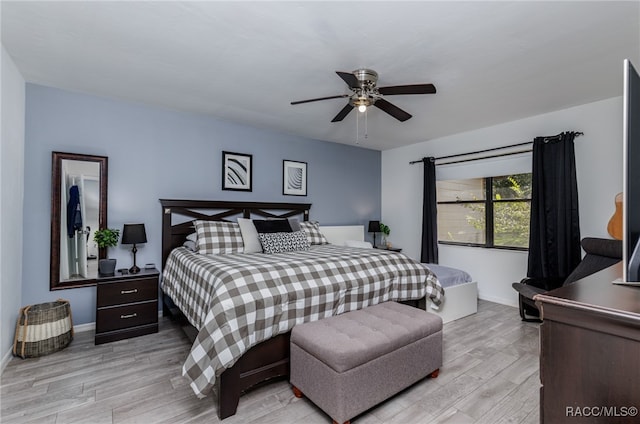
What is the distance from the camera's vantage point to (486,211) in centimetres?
442

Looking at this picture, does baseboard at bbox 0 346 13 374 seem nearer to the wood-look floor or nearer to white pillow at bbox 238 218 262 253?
the wood-look floor

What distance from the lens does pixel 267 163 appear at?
4.48 metres

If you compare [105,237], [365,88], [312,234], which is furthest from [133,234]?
[365,88]

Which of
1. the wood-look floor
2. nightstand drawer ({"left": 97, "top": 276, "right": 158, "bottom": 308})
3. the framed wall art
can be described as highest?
the framed wall art

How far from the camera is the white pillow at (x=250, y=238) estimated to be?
3.42 meters

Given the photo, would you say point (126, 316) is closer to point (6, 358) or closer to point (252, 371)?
point (6, 358)

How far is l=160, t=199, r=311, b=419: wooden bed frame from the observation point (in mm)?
1889

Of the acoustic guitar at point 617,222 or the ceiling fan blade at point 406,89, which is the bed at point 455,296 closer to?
the acoustic guitar at point 617,222

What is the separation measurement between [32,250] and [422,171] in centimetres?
514

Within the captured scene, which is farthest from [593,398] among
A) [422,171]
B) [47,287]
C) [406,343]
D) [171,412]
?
[422,171]

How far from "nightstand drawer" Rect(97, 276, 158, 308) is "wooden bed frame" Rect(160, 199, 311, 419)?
380mm

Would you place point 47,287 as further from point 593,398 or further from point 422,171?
point 422,171

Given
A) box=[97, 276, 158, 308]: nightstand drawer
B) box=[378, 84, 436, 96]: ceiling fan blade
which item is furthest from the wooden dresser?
box=[97, 276, 158, 308]: nightstand drawer

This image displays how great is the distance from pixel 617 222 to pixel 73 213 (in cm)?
550
